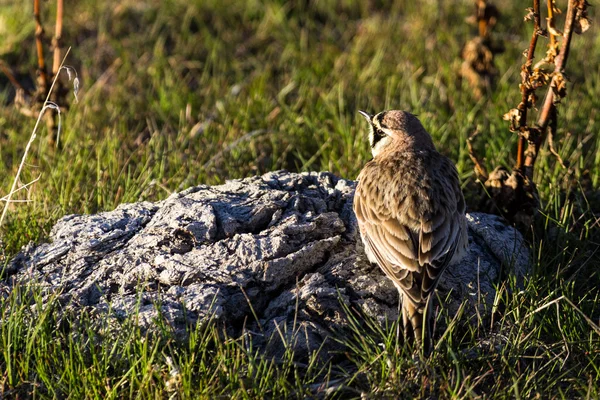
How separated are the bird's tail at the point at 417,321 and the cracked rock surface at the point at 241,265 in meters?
0.20

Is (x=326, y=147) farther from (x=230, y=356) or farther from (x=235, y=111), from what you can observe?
(x=230, y=356)

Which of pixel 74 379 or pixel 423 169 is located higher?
pixel 423 169

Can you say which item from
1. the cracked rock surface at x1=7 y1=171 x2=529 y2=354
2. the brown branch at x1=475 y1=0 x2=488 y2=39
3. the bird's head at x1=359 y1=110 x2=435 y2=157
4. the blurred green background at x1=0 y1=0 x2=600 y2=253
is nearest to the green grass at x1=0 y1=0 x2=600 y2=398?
the blurred green background at x1=0 y1=0 x2=600 y2=253

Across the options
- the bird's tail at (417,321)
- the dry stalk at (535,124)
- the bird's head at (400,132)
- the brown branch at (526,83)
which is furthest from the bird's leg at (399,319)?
the brown branch at (526,83)

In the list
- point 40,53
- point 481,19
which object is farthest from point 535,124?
point 40,53

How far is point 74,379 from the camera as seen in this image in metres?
4.07

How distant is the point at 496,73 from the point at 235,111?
2.56 metres

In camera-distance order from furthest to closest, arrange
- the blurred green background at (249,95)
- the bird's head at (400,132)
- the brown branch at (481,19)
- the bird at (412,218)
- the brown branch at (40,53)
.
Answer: the brown branch at (481,19)
the brown branch at (40,53)
the blurred green background at (249,95)
the bird's head at (400,132)
the bird at (412,218)

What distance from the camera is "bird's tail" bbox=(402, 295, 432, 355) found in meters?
4.32

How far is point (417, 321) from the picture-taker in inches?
174

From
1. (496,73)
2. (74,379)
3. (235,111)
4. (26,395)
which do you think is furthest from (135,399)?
(496,73)

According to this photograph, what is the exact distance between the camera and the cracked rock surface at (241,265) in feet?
15.0

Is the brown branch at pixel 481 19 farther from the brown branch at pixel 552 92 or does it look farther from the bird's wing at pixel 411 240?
the bird's wing at pixel 411 240

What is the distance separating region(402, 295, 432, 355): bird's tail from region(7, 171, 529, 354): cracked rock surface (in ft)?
0.66
